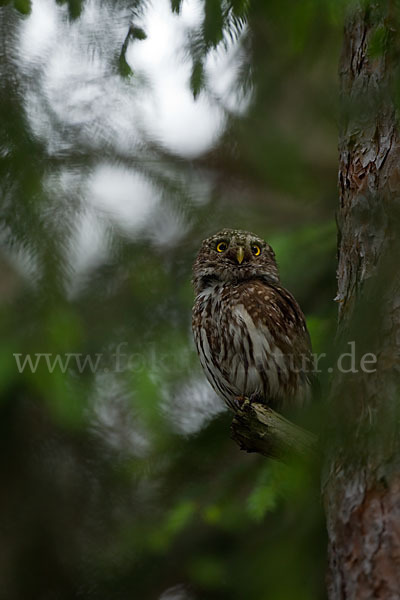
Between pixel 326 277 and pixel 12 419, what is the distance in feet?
6.35

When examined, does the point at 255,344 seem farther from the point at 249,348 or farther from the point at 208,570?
the point at 208,570

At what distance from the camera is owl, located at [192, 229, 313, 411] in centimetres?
339

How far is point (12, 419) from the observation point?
4055 millimetres

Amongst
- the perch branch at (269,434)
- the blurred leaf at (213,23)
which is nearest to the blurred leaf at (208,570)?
the perch branch at (269,434)

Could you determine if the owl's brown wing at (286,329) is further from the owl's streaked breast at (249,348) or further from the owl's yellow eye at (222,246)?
the owl's yellow eye at (222,246)

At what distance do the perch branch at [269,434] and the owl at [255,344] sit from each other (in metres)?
0.80

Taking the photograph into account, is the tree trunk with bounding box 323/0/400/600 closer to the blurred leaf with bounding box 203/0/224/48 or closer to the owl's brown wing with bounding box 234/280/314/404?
the blurred leaf with bounding box 203/0/224/48

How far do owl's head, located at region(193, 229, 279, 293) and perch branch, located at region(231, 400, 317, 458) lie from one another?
128cm

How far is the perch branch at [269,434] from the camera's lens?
8.04 ft

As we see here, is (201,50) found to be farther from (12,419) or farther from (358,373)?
(12,419)

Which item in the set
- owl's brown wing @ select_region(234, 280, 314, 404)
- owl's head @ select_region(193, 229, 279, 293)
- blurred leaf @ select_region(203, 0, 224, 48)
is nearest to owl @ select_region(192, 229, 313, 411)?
owl's brown wing @ select_region(234, 280, 314, 404)

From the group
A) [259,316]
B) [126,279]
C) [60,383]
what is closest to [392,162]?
[259,316]

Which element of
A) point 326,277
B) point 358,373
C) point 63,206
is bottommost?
point 358,373

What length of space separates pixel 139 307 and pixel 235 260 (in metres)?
0.64
